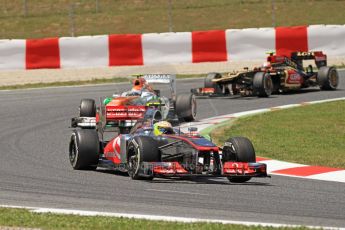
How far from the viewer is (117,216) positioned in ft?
31.7

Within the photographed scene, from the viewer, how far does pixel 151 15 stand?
31.7m

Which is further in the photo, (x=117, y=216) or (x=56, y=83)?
(x=56, y=83)

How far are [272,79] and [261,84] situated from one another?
38.4 inches

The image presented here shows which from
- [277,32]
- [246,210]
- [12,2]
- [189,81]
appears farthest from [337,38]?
[246,210]

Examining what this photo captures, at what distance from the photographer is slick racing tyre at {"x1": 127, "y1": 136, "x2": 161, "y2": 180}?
1214 cm

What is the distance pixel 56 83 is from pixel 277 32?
6.01 meters

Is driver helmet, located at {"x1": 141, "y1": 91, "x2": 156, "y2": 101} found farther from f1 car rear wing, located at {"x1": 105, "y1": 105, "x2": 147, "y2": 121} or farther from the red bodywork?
the red bodywork

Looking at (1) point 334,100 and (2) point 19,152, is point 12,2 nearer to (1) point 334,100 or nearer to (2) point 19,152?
(1) point 334,100

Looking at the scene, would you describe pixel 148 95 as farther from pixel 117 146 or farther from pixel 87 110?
pixel 117 146

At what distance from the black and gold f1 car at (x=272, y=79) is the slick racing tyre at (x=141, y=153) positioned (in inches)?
410

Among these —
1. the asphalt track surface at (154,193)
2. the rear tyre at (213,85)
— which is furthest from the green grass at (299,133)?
the rear tyre at (213,85)

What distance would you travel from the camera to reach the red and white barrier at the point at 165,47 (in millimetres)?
26734

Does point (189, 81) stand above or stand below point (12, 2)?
below

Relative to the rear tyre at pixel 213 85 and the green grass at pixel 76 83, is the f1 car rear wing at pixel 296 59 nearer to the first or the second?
the rear tyre at pixel 213 85
